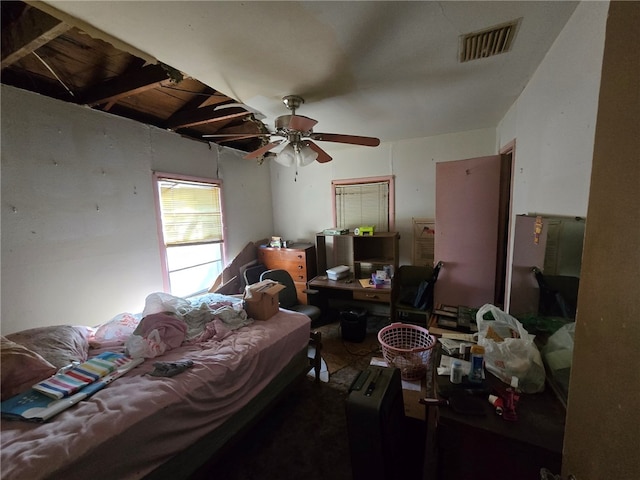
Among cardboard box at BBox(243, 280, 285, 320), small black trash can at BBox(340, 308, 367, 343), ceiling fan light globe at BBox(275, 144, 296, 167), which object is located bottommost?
small black trash can at BBox(340, 308, 367, 343)

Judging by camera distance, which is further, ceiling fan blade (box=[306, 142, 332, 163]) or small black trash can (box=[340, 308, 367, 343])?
small black trash can (box=[340, 308, 367, 343])

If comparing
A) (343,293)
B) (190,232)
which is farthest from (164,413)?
(343,293)

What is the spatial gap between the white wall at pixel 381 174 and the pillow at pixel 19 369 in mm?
3112

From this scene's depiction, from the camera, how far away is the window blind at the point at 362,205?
3.48 meters

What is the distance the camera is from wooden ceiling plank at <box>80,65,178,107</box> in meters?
1.74

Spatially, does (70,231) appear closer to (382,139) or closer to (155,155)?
(155,155)

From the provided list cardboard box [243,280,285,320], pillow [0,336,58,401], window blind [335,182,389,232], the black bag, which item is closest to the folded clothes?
pillow [0,336,58,401]

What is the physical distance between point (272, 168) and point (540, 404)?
404 cm

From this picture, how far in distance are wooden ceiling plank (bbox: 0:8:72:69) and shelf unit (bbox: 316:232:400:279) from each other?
2881mm

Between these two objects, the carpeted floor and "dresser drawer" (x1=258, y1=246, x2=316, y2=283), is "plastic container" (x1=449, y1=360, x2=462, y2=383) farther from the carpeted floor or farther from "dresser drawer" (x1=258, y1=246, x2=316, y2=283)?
"dresser drawer" (x1=258, y1=246, x2=316, y2=283)

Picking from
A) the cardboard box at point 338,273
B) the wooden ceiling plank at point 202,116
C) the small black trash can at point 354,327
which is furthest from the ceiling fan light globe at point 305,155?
the small black trash can at point 354,327

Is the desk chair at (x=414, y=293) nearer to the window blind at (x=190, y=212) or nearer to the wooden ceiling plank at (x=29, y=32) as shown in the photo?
the window blind at (x=190, y=212)

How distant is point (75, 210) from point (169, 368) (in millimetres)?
1589

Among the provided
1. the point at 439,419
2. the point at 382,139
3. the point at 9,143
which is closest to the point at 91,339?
the point at 9,143
